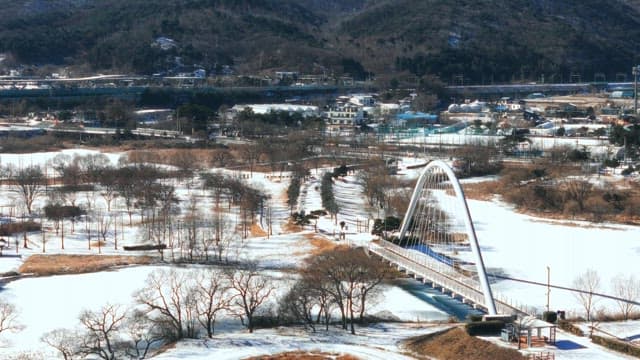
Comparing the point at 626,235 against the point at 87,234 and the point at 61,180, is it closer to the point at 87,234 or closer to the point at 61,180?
the point at 87,234

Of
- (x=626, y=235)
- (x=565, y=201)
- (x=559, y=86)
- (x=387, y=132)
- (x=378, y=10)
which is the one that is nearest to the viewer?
(x=626, y=235)

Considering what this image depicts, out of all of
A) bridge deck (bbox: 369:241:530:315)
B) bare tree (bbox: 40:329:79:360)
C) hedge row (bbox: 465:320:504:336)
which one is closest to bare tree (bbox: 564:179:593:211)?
bridge deck (bbox: 369:241:530:315)

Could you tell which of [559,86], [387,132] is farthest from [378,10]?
[387,132]

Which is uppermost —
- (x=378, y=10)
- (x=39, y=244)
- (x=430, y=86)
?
(x=378, y=10)

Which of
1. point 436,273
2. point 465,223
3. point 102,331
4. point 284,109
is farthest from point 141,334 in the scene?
point 284,109

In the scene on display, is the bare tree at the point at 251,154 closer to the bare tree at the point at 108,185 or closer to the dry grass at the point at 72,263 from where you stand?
the bare tree at the point at 108,185
